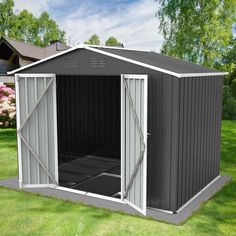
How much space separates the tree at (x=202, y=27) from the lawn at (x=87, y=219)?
1580 cm

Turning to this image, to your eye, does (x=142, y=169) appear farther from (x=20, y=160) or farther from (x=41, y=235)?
(x=20, y=160)

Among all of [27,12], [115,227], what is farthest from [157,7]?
[27,12]

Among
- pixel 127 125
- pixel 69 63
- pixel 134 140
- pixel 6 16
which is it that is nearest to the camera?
pixel 134 140

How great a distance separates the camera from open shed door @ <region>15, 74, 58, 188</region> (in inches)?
288

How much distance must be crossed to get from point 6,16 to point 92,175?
4697cm

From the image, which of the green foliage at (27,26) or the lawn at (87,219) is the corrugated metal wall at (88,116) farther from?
the green foliage at (27,26)

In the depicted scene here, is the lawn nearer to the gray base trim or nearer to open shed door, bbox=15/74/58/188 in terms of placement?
the gray base trim

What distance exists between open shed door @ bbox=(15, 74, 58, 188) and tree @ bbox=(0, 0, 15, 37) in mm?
46133

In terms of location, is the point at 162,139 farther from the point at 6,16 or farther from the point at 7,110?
the point at 6,16

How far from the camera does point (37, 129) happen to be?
24.5ft

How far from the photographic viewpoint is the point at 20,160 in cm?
746

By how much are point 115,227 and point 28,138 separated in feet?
9.25

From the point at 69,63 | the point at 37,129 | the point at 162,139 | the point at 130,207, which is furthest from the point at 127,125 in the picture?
the point at 37,129

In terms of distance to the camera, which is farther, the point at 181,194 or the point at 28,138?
the point at 28,138
